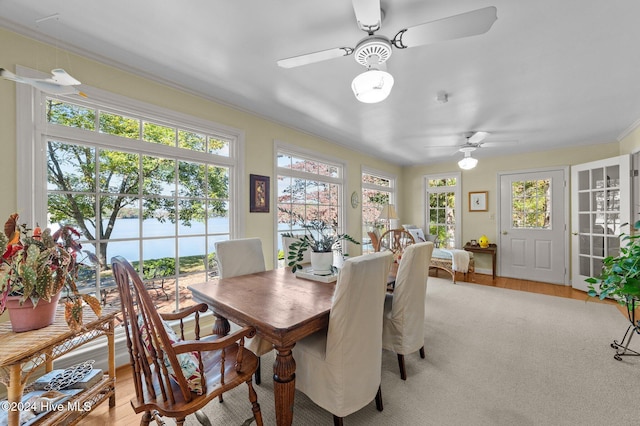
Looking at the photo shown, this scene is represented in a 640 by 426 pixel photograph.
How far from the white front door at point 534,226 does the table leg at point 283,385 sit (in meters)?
5.51

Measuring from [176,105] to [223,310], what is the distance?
2.05 meters

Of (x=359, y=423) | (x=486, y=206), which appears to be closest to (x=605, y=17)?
(x=359, y=423)

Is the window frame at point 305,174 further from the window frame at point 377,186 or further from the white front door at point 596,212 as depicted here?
the white front door at point 596,212

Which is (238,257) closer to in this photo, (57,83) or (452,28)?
(57,83)

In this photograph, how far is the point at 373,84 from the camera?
60.6 inches

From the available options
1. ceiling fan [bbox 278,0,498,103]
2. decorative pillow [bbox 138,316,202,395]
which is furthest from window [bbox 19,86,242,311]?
ceiling fan [bbox 278,0,498,103]

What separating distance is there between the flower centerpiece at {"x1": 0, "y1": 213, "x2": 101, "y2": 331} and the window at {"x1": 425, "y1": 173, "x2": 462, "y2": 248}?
6162 millimetres

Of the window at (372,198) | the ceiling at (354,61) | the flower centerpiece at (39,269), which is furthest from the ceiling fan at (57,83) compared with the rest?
the window at (372,198)

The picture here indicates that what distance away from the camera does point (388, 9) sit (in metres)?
1.50

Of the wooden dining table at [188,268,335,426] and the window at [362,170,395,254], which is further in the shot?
the window at [362,170,395,254]

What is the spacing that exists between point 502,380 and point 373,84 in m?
2.31

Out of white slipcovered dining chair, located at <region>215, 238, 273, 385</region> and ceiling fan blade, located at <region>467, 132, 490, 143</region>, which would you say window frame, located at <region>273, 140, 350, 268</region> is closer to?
white slipcovered dining chair, located at <region>215, 238, 273, 385</region>

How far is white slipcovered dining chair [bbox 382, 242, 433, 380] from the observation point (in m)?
1.95

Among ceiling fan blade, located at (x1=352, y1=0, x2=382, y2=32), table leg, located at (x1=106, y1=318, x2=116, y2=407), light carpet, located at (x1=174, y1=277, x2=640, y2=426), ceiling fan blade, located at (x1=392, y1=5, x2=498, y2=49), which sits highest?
ceiling fan blade, located at (x1=352, y1=0, x2=382, y2=32)
